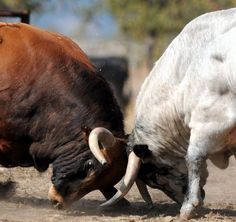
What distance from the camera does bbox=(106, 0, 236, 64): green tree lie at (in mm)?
29500

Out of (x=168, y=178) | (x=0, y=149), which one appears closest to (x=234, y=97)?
(x=168, y=178)

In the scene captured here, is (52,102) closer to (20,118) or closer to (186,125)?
(20,118)

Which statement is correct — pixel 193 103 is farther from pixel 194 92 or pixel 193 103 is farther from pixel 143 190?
pixel 143 190

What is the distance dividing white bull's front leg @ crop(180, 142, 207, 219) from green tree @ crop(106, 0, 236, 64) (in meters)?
20.8

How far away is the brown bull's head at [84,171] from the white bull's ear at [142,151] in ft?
0.61

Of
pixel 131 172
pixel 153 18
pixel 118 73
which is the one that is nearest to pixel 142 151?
pixel 131 172

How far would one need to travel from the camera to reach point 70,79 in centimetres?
871

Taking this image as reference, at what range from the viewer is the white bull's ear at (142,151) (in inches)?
331

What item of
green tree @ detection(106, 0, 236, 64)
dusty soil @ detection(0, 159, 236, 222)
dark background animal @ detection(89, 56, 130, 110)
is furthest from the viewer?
green tree @ detection(106, 0, 236, 64)

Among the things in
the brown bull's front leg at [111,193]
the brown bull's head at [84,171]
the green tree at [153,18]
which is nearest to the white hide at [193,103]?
the brown bull's head at [84,171]

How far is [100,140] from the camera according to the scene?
27.0 ft

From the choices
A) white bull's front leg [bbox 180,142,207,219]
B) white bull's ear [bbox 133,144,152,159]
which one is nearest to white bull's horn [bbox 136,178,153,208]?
white bull's ear [bbox 133,144,152,159]

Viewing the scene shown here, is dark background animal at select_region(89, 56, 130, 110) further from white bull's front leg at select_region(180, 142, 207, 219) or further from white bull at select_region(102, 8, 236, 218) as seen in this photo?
white bull's front leg at select_region(180, 142, 207, 219)

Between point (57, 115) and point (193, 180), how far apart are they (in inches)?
55.9
